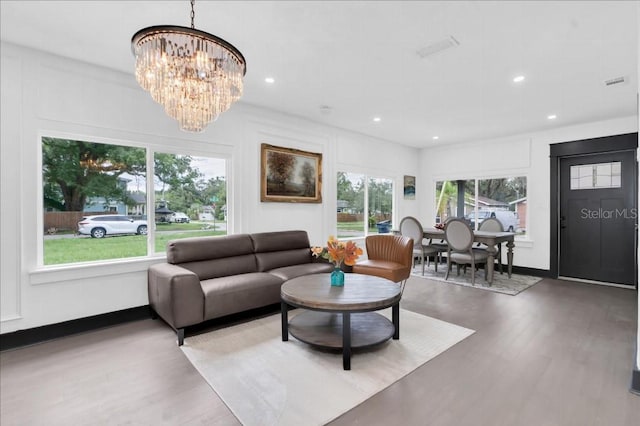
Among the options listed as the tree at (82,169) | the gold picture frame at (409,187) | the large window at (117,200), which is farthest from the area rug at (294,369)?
the gold picture frame at (409,187)

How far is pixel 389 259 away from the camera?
4316 mm

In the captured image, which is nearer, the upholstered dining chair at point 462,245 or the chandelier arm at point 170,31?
the chandelier arm at point 170,31

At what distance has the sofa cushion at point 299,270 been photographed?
360 cm

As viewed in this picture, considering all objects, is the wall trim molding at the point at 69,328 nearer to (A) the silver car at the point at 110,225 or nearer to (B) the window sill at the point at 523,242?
(A) the silver car at the point at 110,225

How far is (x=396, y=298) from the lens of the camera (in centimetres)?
259

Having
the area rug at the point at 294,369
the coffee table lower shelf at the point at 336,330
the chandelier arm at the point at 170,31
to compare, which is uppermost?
the chandelier arm at the point at 170,31

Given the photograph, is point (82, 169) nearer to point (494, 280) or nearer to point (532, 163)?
point (494, 280)

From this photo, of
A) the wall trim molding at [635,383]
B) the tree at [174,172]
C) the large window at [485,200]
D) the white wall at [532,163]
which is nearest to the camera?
the wall trim molding at [635,383]

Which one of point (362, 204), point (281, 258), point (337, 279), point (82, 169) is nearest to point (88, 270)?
point (82, 169)

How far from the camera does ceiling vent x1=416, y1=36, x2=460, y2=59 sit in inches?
106

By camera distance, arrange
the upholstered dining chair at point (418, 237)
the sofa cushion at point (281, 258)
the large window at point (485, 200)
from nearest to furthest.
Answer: the sofa cushion at point (281, 258)
the upholstered dining chair at point (418, 237)
the large window at point (485, 200)

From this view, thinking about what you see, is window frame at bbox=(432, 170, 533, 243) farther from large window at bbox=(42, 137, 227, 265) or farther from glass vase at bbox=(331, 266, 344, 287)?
large window at bbox=(42, 137, 227, 265)

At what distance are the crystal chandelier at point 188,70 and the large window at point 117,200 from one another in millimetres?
1636

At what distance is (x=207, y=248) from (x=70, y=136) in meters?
1.76
